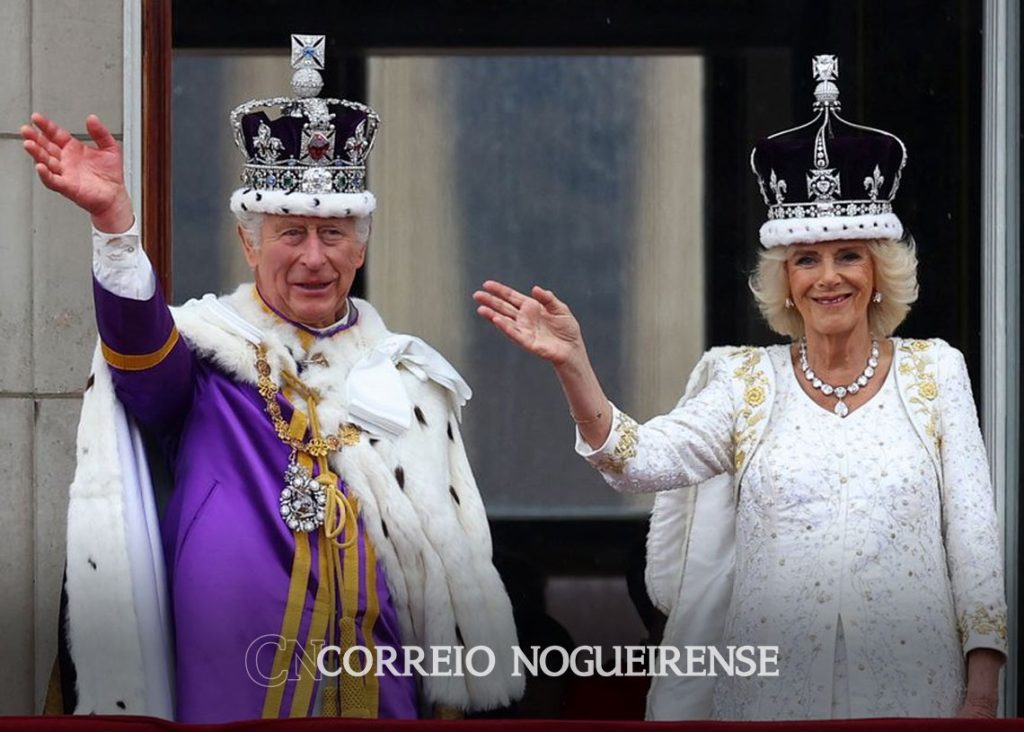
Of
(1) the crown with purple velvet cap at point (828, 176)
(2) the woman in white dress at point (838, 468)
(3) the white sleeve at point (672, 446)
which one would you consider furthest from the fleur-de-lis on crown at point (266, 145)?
(1) the crown with purple velvet cap at point (828, 176)

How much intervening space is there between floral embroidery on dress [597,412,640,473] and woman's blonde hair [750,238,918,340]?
17.6 inches

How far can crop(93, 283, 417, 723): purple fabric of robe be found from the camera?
4160mm

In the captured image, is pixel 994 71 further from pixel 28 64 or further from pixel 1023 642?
pixel 28 64

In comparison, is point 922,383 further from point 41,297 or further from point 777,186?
point 41,297

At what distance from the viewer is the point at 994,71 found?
14.8 ft

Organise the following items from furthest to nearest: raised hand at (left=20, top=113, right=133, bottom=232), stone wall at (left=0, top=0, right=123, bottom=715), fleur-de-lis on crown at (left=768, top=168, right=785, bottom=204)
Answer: stone wall at (left=0, top=0, right=123, bottom=715), fleur-de-lis on crown at (left=768, top=168, right=785, bottom=204), raised hand at (left=20, top=113, right=133, bottom=232)

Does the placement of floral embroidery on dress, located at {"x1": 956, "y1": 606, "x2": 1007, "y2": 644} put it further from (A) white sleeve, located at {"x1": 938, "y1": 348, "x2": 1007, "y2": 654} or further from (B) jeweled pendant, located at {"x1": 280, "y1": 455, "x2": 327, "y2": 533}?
(B) jeweled pendant, located at {"x1": 280, "y1": 455, "x2": 327, "y2": 533}

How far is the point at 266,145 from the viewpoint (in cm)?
429

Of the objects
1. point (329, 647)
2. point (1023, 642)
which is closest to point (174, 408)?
point (329, 647)

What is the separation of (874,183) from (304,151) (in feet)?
3.89

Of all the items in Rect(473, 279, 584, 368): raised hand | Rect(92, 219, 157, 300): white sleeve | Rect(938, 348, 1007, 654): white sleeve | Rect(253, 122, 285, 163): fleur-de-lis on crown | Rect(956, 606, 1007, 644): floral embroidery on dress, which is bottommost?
Rect(956, 606, 1007, 644): floral embroidery on dress

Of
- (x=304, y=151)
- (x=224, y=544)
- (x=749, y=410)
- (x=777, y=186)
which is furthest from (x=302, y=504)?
(x=777, y=186)

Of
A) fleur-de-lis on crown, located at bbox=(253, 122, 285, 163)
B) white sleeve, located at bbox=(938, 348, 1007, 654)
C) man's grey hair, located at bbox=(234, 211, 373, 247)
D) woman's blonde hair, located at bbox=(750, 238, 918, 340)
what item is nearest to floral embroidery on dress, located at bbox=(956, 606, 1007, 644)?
white sleeve, located at bbox=(938, 348, 1007, 654)

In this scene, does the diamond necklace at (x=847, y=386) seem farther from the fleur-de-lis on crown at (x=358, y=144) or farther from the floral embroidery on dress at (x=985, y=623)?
the fleur-de-lis on crown at (x=358, y=144)
